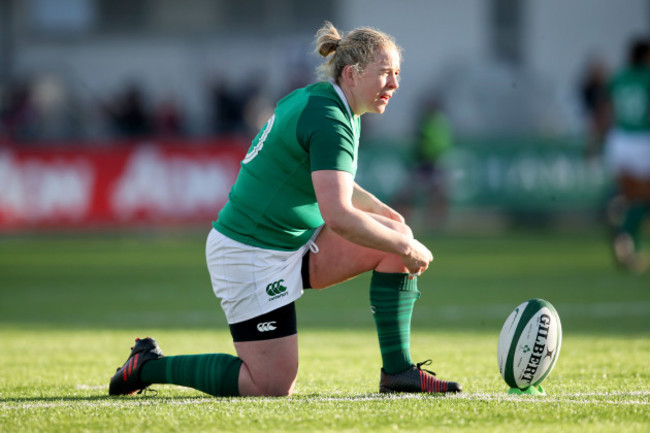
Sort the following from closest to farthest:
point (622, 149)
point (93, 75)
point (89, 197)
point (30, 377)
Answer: point (30, 377), point (622, 149), point (89, 197), point (93, 75)

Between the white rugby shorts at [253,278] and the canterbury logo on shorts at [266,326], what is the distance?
57mm

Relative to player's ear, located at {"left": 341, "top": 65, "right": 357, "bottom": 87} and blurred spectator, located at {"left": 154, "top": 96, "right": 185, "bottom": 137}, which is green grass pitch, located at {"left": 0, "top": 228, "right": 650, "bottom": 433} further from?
blurred spectator, located at {"left": 154, "top": 96, "right": 185, "bottom": 137}

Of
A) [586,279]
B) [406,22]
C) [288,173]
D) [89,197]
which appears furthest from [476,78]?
[288,173]

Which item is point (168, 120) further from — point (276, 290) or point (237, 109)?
point (276, 290)

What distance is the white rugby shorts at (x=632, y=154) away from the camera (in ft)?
41.6

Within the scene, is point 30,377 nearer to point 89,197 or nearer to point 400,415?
point 400,415

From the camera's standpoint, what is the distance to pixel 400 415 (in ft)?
14.7

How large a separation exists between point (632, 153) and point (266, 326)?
8.85 m

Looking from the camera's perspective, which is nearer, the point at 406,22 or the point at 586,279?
the point at 586,279

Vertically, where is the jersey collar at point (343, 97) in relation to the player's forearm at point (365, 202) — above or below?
above

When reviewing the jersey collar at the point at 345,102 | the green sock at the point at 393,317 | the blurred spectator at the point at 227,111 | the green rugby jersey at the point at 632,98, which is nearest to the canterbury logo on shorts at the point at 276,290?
the green sock at the point at 393,317

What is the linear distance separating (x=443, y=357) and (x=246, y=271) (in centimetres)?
212

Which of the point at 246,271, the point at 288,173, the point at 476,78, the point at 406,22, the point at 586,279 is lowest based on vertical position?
the point at 586,279

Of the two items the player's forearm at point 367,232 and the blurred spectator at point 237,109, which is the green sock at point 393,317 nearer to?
the player's forearm at point 367,232
